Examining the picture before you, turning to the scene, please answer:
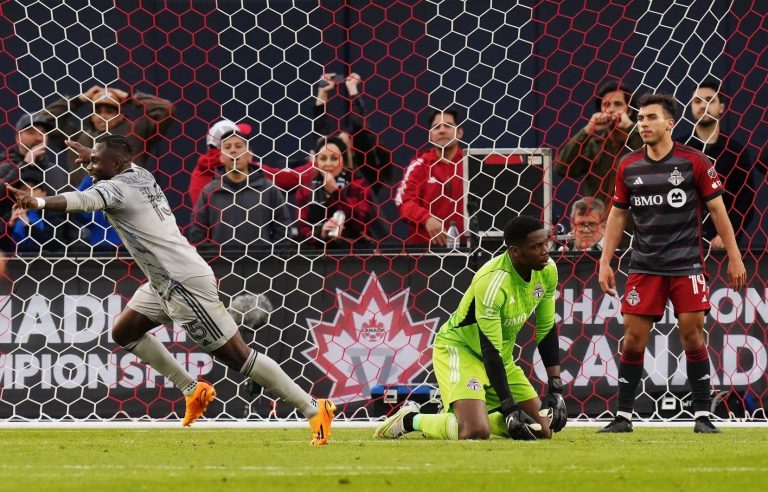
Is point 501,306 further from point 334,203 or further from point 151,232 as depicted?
point 334,203

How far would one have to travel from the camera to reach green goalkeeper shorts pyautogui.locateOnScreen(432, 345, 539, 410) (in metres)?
7.48

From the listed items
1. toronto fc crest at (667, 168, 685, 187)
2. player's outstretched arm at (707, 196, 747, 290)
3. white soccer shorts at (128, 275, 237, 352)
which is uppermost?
toronto fc crest at (667, 168, 685, 187)

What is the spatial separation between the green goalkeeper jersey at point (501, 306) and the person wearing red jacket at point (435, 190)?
1960 millimetres

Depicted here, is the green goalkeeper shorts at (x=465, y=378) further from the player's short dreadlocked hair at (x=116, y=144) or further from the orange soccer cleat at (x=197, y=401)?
the player's short dreadlocked hair at (x=116, y=144)

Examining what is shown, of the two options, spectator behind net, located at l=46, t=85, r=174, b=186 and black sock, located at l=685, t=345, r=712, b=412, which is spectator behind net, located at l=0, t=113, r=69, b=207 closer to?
spectator behind net, located at l=46, t=85, r=174, b=186

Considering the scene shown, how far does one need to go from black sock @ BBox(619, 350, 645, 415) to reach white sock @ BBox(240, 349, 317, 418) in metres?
2.06

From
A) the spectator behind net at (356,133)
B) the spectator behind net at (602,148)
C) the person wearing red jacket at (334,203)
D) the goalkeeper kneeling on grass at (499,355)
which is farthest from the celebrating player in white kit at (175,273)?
the spectator behind net at (602,148)

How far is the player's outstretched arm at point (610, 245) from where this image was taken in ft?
26.0

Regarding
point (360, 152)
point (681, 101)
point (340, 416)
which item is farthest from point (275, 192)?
point (681, 101)

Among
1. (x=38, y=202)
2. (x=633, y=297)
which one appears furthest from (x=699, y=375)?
(x=38, y=202)

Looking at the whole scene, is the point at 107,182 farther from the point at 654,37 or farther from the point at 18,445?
the point at 654,37

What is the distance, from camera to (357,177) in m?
9.93

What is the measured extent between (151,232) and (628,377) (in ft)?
9.93

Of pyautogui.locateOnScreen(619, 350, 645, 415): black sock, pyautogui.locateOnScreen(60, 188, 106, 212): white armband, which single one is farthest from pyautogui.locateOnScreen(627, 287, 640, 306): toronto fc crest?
pyautogui.locateOnScreen(60, 188, 106, 212): white armband
